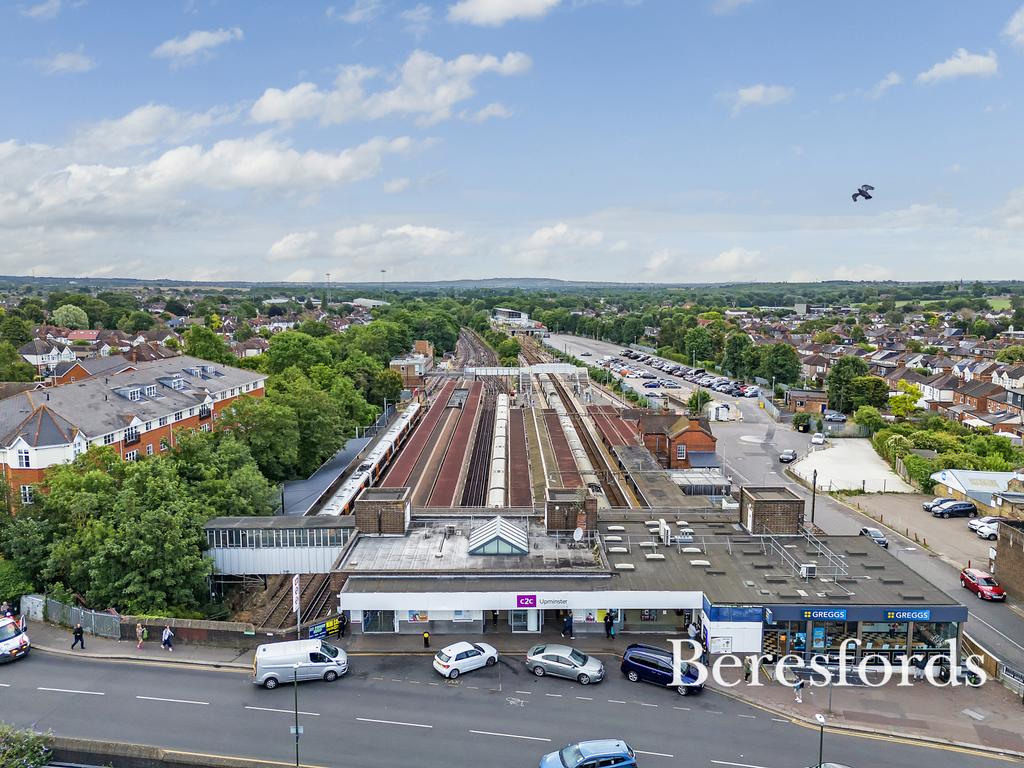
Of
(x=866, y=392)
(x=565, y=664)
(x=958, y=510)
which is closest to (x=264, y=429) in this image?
(x=565, y=664)

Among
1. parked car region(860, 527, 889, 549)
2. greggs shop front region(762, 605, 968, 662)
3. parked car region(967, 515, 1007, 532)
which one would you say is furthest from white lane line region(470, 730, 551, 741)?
parked car region(967, 515, 1007, 532)

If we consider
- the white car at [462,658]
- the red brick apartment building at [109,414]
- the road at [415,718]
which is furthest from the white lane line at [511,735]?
the red brick apartment building at [109,414]

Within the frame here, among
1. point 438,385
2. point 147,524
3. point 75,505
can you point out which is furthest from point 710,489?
point 438,385

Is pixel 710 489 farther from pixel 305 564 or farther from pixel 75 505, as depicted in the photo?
pixel 75 505

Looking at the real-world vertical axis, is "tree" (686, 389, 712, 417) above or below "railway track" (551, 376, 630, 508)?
above

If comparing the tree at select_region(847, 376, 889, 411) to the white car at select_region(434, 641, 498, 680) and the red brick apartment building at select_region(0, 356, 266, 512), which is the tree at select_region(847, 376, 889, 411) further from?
the white car at select_region(434, 641, 498, 680)

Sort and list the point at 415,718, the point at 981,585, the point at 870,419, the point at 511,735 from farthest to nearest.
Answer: the point at 870,419, the point at 981,585, the point at 415,718, the point at 511,735

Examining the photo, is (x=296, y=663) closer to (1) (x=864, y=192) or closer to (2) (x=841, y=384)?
(1) (x=864, y=192)
